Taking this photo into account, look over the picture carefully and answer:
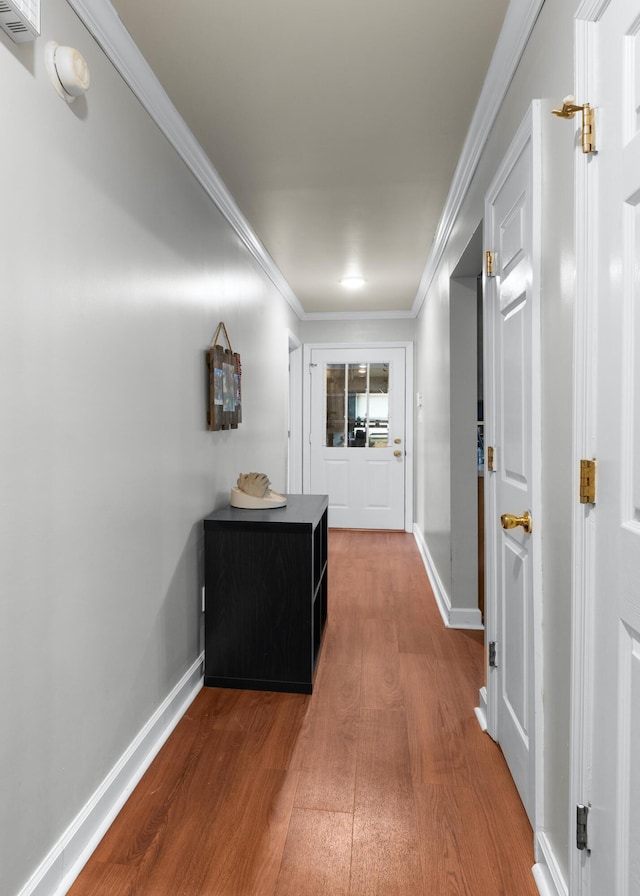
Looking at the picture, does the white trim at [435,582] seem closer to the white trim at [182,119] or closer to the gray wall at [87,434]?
the gray wall at [87,434]

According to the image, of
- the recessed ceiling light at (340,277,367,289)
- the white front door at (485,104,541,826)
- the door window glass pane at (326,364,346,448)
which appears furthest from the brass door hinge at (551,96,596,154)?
the door window glass pane at (326,364,346,448)

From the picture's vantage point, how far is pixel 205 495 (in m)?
2.56

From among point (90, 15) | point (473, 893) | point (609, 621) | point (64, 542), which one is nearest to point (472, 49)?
point (90, 15)

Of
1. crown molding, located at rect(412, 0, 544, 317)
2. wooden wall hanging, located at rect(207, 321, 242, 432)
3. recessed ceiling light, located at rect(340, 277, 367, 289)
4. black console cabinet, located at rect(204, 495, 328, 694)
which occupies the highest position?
recessed ceiling light, located at rect(340, 277, 367, 289)

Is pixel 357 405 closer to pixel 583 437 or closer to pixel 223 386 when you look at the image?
pixel 223 386

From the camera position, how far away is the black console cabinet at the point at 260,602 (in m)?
2.38

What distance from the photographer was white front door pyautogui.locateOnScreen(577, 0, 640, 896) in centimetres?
94

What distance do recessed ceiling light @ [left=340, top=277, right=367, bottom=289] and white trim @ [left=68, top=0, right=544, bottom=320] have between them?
1.18m

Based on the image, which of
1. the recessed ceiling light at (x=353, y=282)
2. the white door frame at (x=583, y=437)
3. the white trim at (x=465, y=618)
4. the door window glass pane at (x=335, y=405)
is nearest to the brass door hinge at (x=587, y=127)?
the white door frame at (x=583, y=437)

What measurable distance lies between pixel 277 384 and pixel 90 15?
305cm

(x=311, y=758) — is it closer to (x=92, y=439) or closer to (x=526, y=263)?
(x=92, y=439)

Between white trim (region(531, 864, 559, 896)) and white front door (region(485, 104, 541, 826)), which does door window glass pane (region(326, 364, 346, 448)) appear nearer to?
white front door (region(485, 104, 541, 826))

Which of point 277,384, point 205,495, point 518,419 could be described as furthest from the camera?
point 277,384

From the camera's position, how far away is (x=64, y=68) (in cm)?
136
